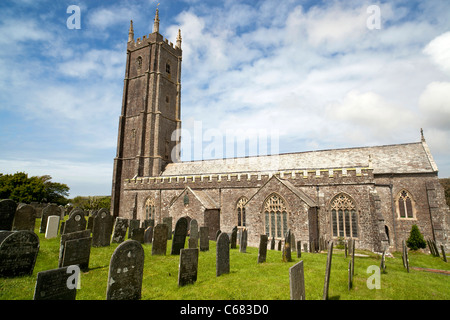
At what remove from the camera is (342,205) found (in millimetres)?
16062

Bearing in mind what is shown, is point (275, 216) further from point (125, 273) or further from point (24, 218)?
point (24, 218)

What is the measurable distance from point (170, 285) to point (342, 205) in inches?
532

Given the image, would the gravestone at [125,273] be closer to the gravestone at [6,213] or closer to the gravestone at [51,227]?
the gravestone at [6,213]

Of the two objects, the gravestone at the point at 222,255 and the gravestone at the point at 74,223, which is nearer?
the gravestone at the point at 222,255

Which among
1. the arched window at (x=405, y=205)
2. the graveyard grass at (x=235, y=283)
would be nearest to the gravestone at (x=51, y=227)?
the graveyard grass at (x=235, y=283)

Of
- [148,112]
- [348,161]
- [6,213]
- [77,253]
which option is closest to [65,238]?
[77,253]

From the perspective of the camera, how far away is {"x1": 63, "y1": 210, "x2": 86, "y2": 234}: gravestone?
404 inches

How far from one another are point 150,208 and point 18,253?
1773cm

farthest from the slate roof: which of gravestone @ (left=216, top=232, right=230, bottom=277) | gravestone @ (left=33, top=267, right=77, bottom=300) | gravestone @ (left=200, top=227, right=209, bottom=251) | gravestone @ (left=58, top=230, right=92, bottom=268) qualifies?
gravestone @ (left=33, top=267, right=77, bottom=300)

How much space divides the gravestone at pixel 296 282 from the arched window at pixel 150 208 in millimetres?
20018

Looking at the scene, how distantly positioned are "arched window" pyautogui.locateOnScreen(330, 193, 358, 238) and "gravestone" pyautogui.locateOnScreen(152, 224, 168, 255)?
11671 millimetres

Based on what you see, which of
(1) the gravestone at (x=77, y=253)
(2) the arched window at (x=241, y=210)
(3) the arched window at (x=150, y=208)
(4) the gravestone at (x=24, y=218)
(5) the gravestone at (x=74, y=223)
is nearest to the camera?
(1) the gravestone at (x=77, y=253)

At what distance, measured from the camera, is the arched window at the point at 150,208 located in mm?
23147
